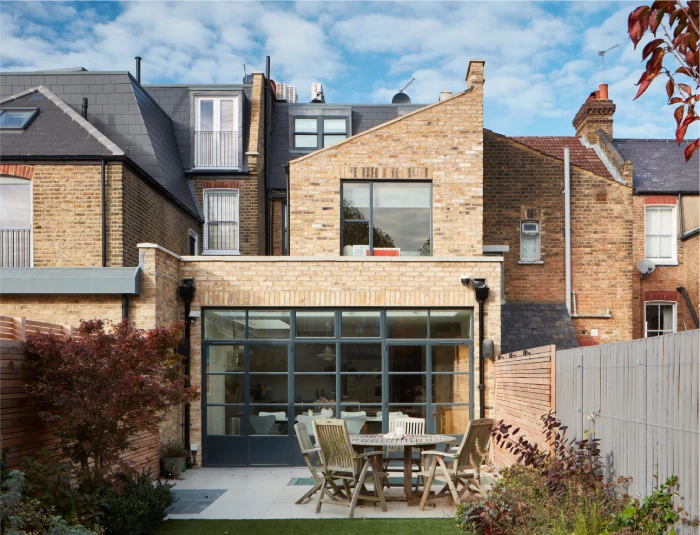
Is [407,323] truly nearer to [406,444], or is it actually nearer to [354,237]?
[354,237]

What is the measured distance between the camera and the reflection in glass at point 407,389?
44.5ft

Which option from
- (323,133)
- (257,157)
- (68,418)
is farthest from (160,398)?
(323,133)

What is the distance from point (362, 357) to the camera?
13.7m

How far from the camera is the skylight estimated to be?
14766 millimetres

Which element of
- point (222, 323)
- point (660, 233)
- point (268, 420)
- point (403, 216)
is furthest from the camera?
point (660, 233)

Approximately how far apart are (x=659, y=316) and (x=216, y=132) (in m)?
12.9

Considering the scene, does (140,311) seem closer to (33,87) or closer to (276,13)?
(276,13)

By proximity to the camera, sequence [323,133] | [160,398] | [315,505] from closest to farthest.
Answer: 1. [160,398]
2. [315,505]
3. [323,133]

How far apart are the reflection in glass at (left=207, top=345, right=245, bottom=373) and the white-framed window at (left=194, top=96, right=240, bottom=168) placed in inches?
279

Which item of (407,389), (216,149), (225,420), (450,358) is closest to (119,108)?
(216,149)

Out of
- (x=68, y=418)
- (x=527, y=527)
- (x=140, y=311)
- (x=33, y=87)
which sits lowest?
(x=527, y=527)

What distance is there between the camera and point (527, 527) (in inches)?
276

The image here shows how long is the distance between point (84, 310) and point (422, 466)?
19.3 ft

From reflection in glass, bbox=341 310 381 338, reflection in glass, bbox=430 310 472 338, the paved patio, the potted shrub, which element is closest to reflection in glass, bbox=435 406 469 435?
reflection in glass, bbox=430 310 472 338
